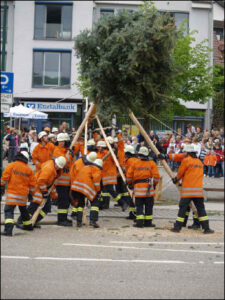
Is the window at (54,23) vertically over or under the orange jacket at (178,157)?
over

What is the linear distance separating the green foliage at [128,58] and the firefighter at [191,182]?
1.23 metres

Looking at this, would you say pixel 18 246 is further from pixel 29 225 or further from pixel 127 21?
pixel 127 21

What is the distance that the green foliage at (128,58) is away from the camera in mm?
7688

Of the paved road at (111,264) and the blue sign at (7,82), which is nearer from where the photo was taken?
the paved road at (111,264)

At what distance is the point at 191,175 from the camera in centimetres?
854

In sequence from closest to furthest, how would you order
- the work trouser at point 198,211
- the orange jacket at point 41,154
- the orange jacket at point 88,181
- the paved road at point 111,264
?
1. the paved road at point 111,264
2. the work trouser at point 198,211
3. the orange jacket at point 88,181
4. the orange jacket at point 41,154

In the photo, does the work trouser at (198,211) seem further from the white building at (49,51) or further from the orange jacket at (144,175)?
the white building at (49,51)

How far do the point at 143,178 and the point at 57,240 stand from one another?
85.8 inches

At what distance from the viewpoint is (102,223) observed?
998cm

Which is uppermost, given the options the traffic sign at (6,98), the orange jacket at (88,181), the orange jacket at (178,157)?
the traffic sign at (6,98)

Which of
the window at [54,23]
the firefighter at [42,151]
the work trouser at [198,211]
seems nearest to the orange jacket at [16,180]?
the firefighter at [42,151]

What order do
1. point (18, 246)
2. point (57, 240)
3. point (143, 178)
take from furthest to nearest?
point (143, 178) < point (57, 240) < point (18, 246)

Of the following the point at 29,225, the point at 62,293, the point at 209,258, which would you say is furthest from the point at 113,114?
the point at 62,293

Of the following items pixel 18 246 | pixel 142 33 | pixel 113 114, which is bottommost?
pixel 18 246
